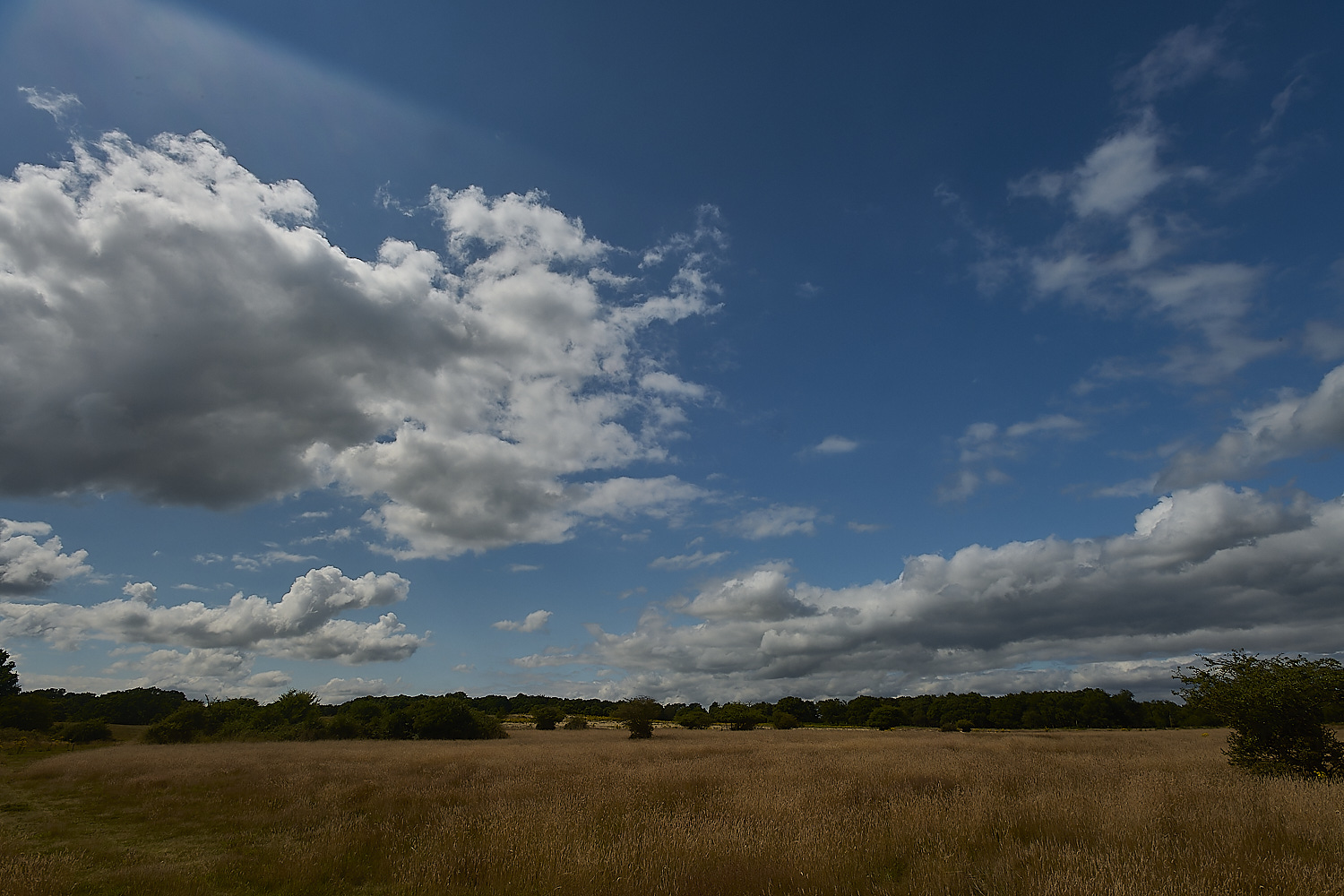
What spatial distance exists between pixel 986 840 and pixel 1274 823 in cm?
444

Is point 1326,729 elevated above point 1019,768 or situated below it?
above

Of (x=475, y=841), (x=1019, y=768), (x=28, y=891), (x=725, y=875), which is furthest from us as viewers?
(x=1019, y=768)

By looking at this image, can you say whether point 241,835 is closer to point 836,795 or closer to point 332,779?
point 332,779

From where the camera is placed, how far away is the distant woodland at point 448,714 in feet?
185

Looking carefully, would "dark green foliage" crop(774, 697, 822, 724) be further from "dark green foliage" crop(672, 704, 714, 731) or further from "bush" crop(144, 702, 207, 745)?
"bush" crop(144, 702, 207, 745)

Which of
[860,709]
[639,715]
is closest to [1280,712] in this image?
[639,715]

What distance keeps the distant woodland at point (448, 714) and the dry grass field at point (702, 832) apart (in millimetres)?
8706

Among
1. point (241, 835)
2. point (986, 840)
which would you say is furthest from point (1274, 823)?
point (241, 835)

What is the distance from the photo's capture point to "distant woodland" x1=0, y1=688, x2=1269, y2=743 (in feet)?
185

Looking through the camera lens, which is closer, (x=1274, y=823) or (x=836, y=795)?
(x=1274, y=823)

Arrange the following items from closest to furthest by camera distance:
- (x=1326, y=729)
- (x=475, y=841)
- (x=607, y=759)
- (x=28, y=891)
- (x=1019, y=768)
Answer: (x=28, y=891)
(x=475, y=841)
(x=1326, y=729)
(x=1019, y=768)
(x=607, y=759)

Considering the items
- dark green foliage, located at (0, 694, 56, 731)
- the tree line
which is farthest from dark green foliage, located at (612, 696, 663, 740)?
dark green foliage, located at (0, 694, 56, 731)

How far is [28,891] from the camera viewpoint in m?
8.70

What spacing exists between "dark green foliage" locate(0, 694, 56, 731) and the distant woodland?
0.27ft
